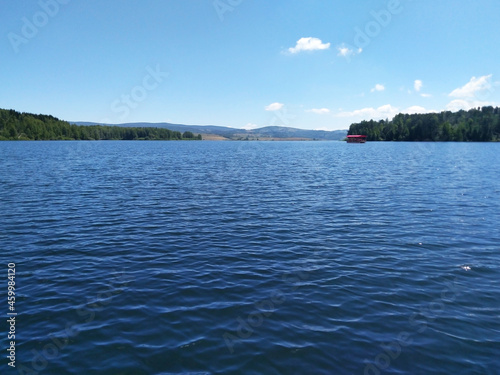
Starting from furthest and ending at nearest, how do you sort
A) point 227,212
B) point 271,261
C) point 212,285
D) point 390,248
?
point 227,212, point 390,248, point 271,261, point 212,285

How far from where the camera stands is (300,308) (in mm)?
12625

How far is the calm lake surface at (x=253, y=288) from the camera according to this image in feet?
32.1

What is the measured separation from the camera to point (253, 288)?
14211 millimetres

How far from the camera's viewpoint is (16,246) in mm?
19453

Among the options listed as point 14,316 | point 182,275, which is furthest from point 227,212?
point 14,316

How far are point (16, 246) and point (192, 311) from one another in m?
14.1

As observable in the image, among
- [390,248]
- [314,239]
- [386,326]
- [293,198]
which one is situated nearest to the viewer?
[386,326]

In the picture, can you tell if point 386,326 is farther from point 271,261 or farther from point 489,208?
point 489,208

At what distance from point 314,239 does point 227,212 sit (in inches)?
387

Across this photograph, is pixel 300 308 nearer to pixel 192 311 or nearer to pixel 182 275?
pixel 192 311

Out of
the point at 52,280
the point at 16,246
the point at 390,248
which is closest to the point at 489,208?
the point at 390,248

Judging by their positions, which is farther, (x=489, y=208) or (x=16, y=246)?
(x=489, y=208)

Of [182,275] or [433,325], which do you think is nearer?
[433,325]

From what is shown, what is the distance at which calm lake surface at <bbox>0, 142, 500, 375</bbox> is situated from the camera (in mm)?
9797
